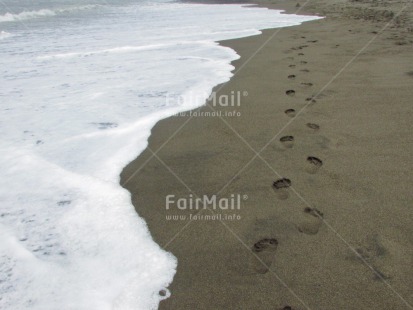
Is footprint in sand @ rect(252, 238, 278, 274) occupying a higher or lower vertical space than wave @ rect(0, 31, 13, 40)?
lower

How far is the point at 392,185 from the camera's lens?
2572 mm

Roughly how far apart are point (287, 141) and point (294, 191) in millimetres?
818

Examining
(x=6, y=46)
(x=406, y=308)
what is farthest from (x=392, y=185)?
(x=6, y=46)

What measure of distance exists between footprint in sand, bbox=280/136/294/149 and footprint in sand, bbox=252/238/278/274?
1252mm

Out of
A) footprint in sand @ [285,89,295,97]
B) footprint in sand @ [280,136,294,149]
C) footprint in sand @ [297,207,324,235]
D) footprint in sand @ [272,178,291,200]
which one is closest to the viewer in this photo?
footprint in sand @ [297,207,324,235]

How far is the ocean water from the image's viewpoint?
201 centimetres

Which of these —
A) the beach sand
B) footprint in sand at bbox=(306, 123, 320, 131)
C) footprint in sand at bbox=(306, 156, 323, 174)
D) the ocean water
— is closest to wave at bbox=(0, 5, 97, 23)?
the ocean water

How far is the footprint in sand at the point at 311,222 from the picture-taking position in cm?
224

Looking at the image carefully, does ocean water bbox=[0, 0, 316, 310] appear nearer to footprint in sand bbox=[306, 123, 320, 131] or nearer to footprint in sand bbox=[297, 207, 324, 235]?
footprint in sand bbox=[297, 207, 324, 235]

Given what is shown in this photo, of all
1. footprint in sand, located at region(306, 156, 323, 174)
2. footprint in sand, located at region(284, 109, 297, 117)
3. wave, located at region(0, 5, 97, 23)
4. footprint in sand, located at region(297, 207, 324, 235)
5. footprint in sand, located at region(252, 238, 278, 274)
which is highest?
wave, located at region(0, 5, 97, 23)

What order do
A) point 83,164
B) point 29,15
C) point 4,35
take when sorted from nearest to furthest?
point 83,164 → point 4,35 → point 29,15

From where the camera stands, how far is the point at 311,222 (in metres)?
2.31

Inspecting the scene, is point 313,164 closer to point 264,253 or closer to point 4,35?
point 264,253

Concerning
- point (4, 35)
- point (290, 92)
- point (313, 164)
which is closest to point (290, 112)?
point (290, 92)
